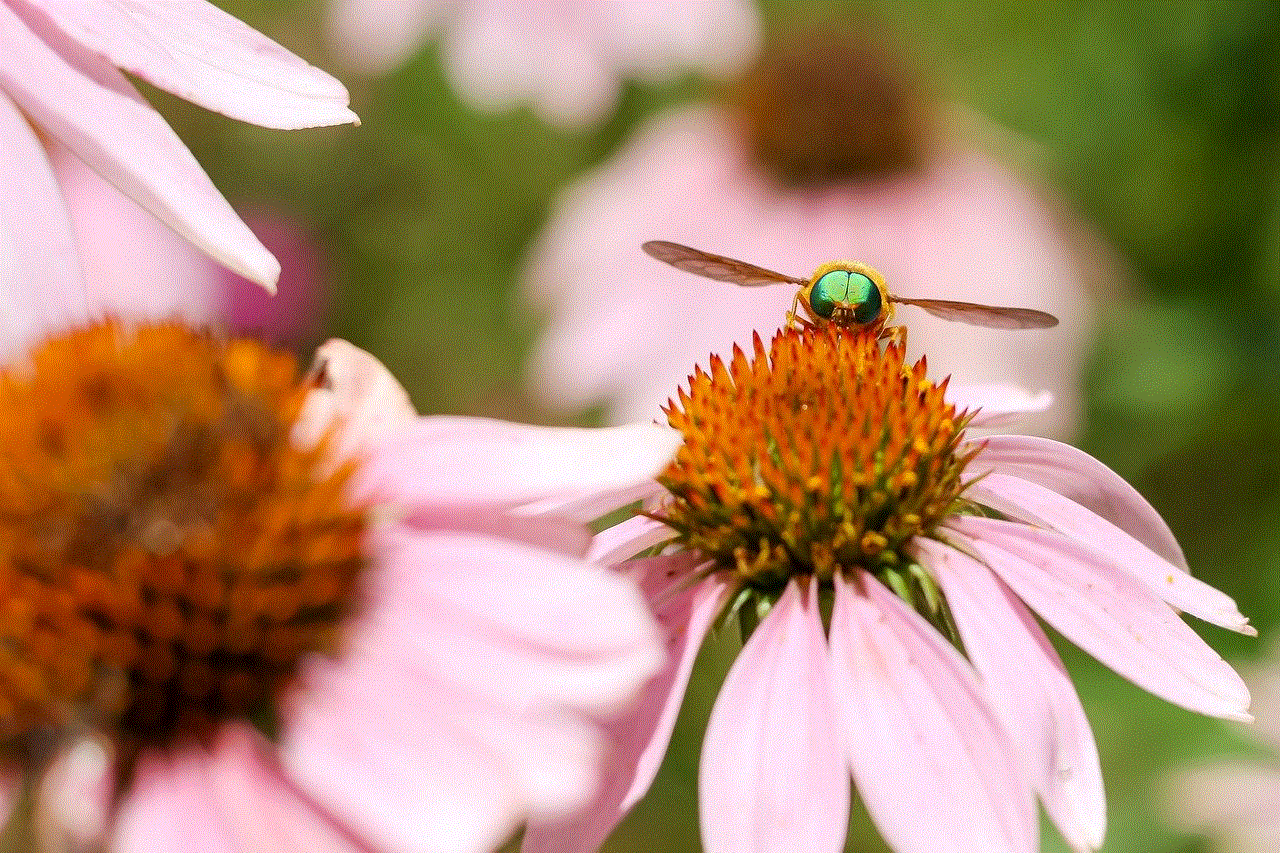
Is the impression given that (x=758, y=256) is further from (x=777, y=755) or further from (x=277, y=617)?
(x=277, y=617)

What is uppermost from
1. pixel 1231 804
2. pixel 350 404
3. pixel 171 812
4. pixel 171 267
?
pixel 350 404

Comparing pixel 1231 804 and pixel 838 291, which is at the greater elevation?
pixel 838 291

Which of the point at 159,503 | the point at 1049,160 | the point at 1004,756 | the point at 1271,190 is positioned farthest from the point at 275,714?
the point at 1049,160

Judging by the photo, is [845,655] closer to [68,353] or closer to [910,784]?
[910,784]

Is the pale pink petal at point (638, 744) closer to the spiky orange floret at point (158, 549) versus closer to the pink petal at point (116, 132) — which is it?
the spiky orange floret at point (158, 549)

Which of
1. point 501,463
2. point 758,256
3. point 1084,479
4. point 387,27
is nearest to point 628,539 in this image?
point 501,463

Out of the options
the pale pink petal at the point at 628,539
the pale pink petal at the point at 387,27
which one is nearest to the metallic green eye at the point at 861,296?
the pale pink petal at the point at 628,539

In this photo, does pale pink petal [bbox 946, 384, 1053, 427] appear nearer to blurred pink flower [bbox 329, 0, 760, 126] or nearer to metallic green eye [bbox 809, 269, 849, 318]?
metallic green eye [bbox 809, 269, 849, 318]
